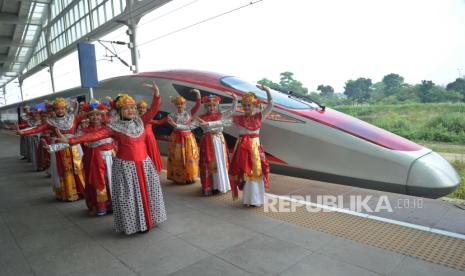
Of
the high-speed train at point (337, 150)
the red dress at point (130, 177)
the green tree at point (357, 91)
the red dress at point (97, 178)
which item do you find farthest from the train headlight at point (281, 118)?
the red dress at point (97, 178)

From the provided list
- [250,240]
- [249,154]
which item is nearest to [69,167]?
[249,154]

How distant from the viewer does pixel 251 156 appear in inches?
165

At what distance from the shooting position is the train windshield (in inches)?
209

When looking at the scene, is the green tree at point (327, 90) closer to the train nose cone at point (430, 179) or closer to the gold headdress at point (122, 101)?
the train nose cone at point (430, 179)

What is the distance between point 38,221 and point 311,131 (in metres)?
4.05

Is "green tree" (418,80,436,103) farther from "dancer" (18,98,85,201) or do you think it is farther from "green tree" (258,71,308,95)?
"dancer" (18,98,85,201)

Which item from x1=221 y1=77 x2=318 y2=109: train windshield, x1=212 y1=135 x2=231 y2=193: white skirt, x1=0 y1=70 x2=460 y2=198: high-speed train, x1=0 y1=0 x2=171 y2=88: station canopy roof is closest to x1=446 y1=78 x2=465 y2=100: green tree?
x1=0 y1=70 x2=460 y2=198: high-speed train

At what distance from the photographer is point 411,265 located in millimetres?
2664

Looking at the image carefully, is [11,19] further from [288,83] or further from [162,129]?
[288,83]

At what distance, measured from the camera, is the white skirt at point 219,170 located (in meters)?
4.93

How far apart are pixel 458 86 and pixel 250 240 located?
4752mm

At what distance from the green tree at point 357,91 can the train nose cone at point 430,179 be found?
8.93ft

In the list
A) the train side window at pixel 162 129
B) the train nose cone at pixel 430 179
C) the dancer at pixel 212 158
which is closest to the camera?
the train nose cone at pixel 430 179

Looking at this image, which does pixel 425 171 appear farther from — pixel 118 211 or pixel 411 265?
pixel 118 211
